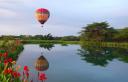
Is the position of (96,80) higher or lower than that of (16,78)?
lower

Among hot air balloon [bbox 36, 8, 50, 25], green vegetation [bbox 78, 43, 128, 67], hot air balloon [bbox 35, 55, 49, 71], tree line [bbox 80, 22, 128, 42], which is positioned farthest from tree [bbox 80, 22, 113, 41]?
hot air balloon [bbox 35, 55, 49, 71]

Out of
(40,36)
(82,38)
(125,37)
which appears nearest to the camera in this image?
(125,37)

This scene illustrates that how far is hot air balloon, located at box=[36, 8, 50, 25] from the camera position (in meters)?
24.0

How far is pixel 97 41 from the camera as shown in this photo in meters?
58.6

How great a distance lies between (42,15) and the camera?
24.0 metres

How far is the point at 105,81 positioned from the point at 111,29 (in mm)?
51006

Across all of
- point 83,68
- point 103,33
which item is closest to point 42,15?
point 83,68

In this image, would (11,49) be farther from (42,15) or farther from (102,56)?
(102,56)

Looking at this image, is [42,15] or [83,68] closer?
[83,68]

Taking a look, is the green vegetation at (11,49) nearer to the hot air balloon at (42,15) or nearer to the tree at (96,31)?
the hot air balloon at (42,15)

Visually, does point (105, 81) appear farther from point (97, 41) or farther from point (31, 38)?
point (31, 38)

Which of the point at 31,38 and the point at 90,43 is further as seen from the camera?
the point at 31,38

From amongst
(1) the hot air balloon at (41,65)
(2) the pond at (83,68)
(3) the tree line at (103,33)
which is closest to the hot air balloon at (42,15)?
(2) the pond at (83,68)

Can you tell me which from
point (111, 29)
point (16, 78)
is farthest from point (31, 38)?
point (16, 78)
